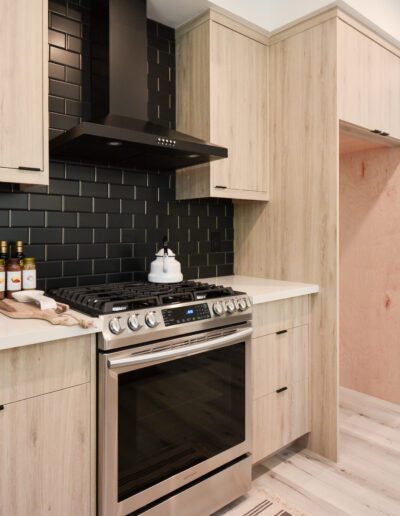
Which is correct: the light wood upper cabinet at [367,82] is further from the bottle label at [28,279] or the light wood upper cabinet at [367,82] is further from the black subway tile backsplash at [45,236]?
the bottle label at [28,279]

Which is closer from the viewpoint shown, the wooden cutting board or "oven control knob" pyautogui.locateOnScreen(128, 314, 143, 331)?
the wooden cutting board

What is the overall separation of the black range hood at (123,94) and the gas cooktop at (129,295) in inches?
26.2

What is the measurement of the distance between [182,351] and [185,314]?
0.50ft

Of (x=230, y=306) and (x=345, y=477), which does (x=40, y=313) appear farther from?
(x=345, y=477)

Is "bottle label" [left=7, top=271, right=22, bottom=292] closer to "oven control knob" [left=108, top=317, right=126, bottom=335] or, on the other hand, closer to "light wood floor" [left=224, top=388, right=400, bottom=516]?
"oven control knob" [left=108, top=317, right=126, bottom=335]

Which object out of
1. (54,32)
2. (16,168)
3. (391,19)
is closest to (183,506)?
(16,168)

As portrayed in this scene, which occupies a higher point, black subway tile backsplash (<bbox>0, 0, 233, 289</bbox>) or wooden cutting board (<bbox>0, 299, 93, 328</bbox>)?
black subway tile backsplash (<bbox>0, 0, 233, 289</bbox>)

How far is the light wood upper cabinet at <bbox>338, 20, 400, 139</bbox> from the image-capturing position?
93.3 inches

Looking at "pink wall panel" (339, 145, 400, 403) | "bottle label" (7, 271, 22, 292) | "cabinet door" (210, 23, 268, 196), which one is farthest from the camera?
"pink wall panel" (339, 145, 400, 403)

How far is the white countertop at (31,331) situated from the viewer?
1318 millimetres

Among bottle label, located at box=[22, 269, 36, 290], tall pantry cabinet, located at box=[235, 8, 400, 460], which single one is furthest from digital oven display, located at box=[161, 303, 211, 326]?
tall pantry cabinet, located at box=[235, 8, 400, 460]

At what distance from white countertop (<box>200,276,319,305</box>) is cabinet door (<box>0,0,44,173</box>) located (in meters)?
1.19

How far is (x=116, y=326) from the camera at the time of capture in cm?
154

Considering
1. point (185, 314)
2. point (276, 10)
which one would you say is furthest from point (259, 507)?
point (276, 10)
